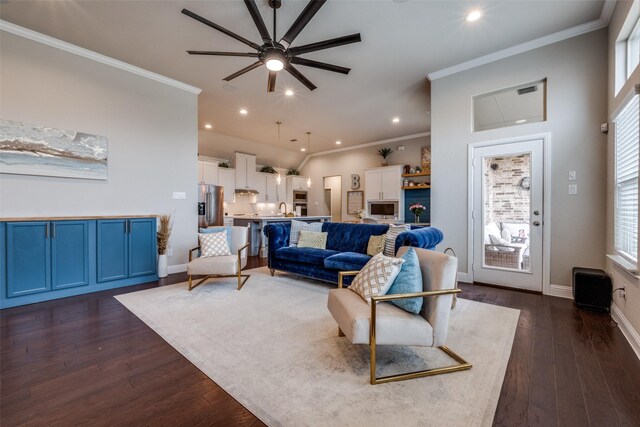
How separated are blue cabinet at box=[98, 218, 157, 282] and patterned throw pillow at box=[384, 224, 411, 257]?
11.2ft

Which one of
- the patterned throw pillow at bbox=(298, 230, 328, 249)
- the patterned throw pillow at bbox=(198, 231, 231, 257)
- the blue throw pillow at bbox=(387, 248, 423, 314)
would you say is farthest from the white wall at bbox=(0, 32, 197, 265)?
the blue throw pillow at bbox=(387, 248, 423, 314)

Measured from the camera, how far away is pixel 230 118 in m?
6.28

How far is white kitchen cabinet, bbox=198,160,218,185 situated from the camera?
7.41m

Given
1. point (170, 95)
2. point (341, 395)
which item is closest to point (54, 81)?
point (170, 95)

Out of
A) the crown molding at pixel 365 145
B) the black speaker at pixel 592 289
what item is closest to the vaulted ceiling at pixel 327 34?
the crown molding at pixel 365 145

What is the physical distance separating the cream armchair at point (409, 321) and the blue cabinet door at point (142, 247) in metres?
3.42

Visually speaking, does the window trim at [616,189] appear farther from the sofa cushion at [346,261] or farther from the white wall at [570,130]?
the sofa cushion at [346,261]

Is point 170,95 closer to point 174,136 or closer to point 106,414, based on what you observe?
point 174,136

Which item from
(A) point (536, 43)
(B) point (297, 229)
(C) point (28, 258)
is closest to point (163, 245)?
(C) point (28, 258)

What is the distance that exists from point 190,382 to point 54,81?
13.5ft

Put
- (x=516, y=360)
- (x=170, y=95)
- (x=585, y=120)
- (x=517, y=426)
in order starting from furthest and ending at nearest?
(x=170, y=95)
(x=585, y=120)
(x=516, y=360)
(x=517, y=426)

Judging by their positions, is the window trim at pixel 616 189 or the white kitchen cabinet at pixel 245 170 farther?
the white kitchen cabinet at pixel 245 170

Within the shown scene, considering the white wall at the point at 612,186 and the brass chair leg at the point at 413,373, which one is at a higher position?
the white wall at the point at 612,186

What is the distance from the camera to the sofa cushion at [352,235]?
3.96m
